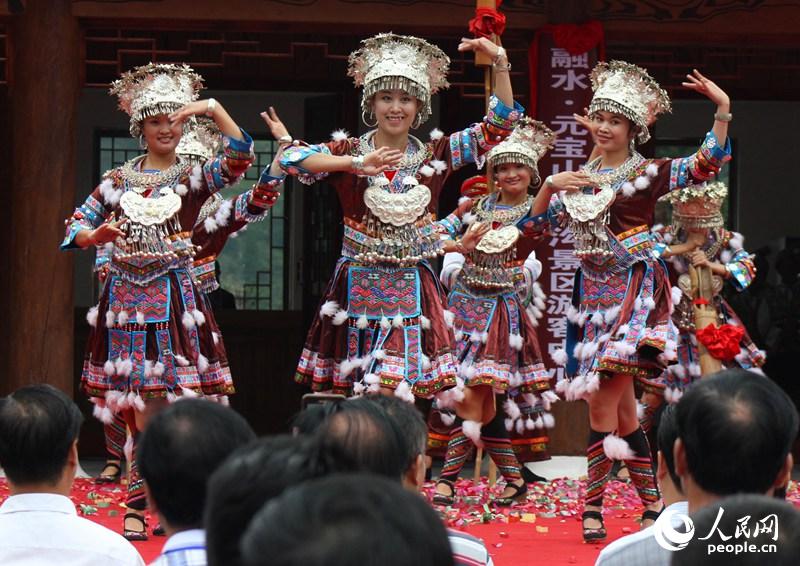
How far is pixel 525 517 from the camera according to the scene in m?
5.96

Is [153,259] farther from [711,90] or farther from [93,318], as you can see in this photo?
[711,90]

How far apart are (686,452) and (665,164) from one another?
10.0ft

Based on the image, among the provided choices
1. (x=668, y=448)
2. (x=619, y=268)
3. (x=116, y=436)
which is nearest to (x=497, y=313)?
(x=619, y=268)

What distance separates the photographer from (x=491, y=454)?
650 centimetres

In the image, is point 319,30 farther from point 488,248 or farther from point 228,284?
point 228,284

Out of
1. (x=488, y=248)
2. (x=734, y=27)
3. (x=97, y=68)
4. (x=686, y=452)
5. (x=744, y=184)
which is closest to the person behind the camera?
(x=686, y=452)

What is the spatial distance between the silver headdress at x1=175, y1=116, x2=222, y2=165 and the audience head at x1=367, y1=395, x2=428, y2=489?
13.8 ft

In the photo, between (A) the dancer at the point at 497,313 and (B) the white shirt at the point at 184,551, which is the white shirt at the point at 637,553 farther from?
(A) the dancer at the point at 497,313

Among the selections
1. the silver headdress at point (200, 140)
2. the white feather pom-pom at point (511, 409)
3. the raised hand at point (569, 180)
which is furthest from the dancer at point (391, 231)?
the silver headdress at point (200, 140)

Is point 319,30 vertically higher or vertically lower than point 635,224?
higher

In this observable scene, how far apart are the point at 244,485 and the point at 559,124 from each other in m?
5.77

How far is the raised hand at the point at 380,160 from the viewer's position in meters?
5.19

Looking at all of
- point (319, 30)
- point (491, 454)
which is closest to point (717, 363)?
point (491, 454)

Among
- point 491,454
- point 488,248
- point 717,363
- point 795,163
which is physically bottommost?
point 491,454
